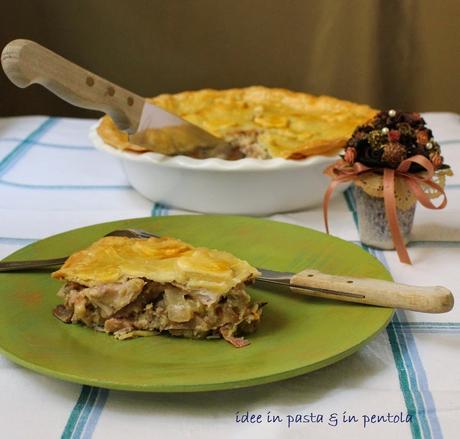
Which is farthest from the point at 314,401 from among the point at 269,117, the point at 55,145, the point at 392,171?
the point at 55,145

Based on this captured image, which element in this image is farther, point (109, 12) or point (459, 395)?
point (109, 12)

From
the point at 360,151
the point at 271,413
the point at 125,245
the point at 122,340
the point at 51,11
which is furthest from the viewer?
the point at 51,11

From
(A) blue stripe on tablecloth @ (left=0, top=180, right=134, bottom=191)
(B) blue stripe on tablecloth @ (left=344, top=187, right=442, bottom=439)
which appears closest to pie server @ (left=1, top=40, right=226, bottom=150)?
(A) blue stripe on tablecloth @ (left=0, top=180, right=134, bottom=191)

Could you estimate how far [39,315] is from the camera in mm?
975

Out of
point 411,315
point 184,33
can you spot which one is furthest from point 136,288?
point 184,33

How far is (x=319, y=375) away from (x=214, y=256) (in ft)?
0.66

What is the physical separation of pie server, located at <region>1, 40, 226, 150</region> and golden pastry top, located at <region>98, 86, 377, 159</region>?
40 millimetres

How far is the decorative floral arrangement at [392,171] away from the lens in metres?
1.25

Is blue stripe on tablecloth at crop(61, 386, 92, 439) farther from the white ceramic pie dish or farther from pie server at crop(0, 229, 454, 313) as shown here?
the white ceramic pie dish

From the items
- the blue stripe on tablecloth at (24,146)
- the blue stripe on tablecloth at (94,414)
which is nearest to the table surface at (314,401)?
the blue stripe on tablecloth at (94,414)

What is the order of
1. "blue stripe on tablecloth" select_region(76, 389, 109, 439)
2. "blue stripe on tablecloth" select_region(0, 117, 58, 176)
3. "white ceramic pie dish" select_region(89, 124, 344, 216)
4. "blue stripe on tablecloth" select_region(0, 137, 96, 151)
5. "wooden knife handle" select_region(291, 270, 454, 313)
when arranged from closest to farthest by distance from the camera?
"blue stripe on tablecloth" select_region(76, 389, 109, 439)
"wooden knife handle" select_region(291, 270, 454, 313)
"white ceramic pie dish" select_region(89, 124, 344, 216)
"blue stripe on tablecloth" select_region(0, 117, 58, 176)
"blue stripe on tablecloth" select_region(0, 137, 96, 151)

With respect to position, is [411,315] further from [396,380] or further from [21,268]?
[21,268]

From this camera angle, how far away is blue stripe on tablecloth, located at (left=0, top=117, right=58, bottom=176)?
179 cm

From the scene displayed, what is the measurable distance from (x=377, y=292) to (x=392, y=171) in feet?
1.16
